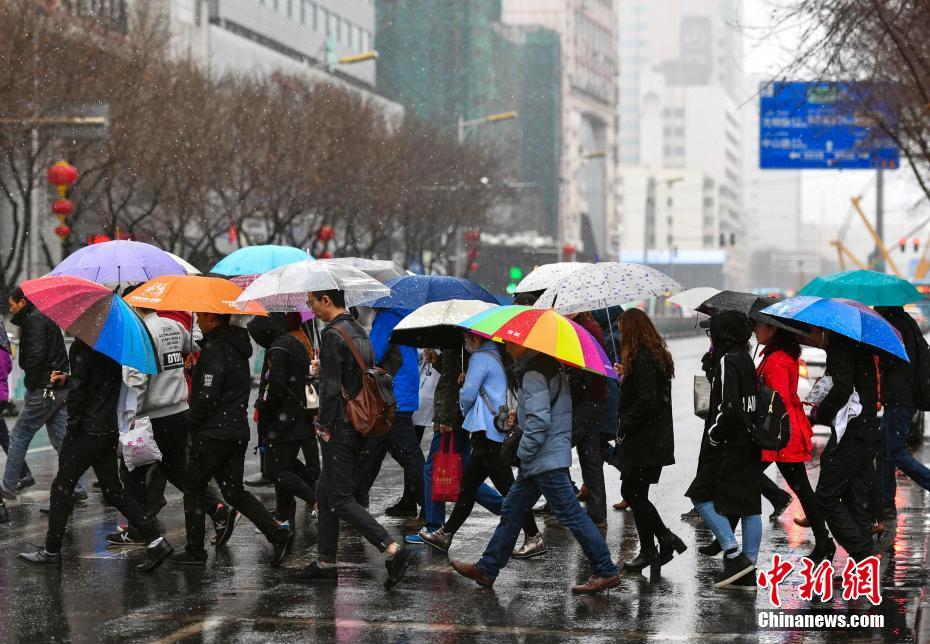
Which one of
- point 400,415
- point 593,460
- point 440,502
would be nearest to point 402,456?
point 400,415

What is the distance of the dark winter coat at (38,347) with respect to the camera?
38.6ft

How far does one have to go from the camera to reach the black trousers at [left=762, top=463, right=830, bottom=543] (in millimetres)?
8969

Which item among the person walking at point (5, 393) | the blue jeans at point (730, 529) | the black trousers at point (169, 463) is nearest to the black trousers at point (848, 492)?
the blue jeans at point (730, 529)

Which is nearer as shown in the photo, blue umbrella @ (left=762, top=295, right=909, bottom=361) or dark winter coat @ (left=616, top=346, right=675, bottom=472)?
blue umbrella @ (left=762, top=295, right=909, bottom=361)

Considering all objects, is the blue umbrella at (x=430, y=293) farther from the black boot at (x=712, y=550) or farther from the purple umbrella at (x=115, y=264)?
the black boot at (x=712, y=550)

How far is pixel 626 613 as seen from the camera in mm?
7699

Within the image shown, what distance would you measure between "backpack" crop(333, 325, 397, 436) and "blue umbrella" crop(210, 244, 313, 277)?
3.47 m

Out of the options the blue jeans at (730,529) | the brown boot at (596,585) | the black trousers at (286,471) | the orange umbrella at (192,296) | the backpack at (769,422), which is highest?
the orange umbrella at (192,296)

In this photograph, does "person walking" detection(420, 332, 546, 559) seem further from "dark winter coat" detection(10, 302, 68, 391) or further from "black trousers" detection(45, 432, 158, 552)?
"dark winter coat" detection(10, 302, 68, 391)

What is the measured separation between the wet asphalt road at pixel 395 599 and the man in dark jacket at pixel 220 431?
0.83 feet

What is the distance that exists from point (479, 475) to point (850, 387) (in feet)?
8.14

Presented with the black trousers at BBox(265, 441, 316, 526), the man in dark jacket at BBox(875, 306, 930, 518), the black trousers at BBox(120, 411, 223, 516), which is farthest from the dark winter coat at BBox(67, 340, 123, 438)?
the man in dark jacket at BBox(875, 306, 930, 518)

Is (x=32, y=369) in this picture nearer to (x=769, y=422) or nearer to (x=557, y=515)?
(x=557, y=515)

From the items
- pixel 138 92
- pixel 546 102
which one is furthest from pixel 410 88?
pixel 138 92
